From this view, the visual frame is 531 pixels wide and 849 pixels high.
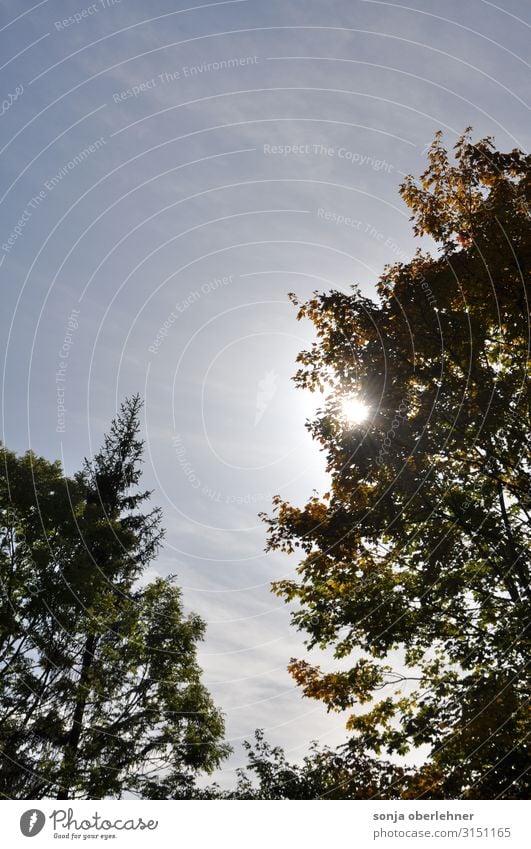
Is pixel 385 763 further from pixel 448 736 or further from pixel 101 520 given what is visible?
pixel 101 520

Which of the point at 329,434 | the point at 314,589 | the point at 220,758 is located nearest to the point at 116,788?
the point at 220,758

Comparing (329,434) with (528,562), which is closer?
(528,562)

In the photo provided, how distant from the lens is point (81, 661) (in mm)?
19141

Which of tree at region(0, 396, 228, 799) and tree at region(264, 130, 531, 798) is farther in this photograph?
tree at region(0, 396, 228, 799)

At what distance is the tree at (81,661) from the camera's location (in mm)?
16734

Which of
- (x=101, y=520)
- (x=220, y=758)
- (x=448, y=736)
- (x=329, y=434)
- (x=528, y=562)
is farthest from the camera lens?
(x=101, y=520)

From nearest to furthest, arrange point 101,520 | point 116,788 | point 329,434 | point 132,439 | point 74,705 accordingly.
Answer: point 329,434 < point 116,788 < point 74,705 < point 101,520 < point 132,439

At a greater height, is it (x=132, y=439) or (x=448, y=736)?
(x=132, y=439)

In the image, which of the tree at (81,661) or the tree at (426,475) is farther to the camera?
the tree at (81,661)

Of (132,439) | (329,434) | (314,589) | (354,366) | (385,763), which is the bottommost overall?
(385,763)

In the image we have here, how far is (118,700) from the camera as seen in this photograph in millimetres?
18656

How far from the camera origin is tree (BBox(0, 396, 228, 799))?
16734 mm

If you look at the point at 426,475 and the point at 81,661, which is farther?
the point at 81,661

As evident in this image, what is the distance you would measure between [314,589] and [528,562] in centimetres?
408
